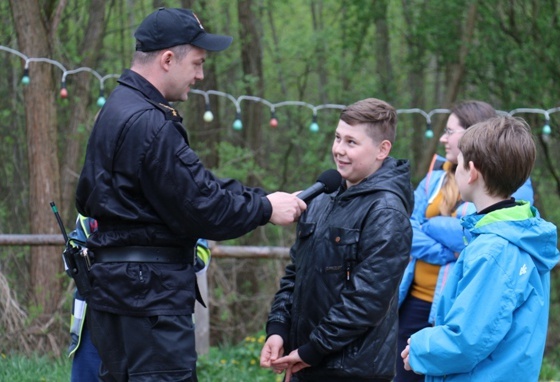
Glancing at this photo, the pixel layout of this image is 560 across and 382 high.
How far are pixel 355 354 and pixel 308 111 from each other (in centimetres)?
910

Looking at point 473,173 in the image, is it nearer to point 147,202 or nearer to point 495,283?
point 495,283

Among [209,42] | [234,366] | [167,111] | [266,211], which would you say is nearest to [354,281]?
[266,211]

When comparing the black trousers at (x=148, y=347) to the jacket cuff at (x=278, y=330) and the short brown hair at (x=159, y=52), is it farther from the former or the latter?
the short brown hair at (x=159, y=52)

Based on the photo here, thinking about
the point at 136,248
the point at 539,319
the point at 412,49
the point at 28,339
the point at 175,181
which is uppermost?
the point at 412,49

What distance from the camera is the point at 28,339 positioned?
6.61 metres

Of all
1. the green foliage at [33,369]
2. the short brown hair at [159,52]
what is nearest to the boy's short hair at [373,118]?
the short brown hair at [159,52]

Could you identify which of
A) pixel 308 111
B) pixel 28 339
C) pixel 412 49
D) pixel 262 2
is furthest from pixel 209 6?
pixel 28 339

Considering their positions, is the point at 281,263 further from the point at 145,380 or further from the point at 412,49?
the point at 412,49

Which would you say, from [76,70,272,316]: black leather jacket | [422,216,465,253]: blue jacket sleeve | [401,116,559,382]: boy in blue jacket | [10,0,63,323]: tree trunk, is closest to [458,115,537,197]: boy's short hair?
[401,116,559,382]: boy in blue jacket

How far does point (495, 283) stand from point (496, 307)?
0.08 meters

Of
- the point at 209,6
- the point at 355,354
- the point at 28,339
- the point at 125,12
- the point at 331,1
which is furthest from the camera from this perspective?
the point at 331,1

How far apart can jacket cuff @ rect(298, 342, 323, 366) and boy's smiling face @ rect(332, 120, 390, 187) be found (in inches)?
31.4

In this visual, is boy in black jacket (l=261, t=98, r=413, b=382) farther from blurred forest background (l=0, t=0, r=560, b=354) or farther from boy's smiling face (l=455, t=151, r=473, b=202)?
blurred forest background (l=0, t=0, r=560, b=354)

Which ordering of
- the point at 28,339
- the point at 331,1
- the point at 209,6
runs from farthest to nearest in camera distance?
the point at 331,1 < the point at 209,6 < the point at 28,339
